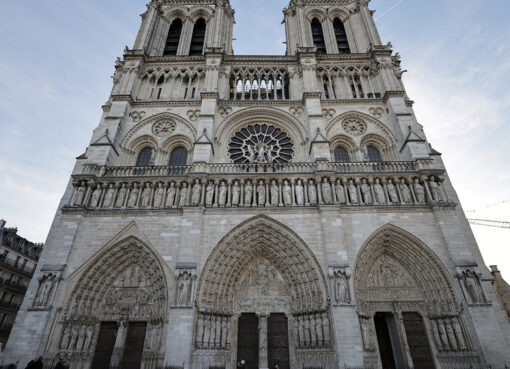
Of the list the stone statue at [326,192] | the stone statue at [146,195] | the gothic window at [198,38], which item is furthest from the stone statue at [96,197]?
the gothic window at [198,38]

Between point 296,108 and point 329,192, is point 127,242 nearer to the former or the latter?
point 329,192

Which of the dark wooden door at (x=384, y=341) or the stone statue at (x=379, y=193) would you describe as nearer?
the dark wooden door at (x=384, y=341)

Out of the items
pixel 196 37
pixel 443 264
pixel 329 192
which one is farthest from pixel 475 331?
pixel 196 37

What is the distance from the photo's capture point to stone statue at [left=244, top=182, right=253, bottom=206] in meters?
12.8

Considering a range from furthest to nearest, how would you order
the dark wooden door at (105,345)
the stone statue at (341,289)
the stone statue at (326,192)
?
the stone statue at (326,192), the dark wooden door at (105,345), the stone statue at (341,289)

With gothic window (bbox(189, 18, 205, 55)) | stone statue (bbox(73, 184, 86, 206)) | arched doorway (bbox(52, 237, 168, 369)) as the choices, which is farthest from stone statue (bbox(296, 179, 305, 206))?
gothic window (bbox(189, 18, 205, 55))

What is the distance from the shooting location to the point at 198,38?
22.1m

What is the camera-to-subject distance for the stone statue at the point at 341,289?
34.5 ft

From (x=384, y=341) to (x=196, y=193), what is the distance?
31.7 ft

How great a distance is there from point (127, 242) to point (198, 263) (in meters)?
3.25

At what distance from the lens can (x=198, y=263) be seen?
11.4 m

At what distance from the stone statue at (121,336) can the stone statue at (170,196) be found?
15.9 ft

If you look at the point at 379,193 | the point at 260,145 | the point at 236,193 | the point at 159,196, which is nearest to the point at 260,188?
the point at 236,193

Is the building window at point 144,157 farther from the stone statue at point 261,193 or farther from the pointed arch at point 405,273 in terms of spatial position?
the pointed arch at point 405,273
